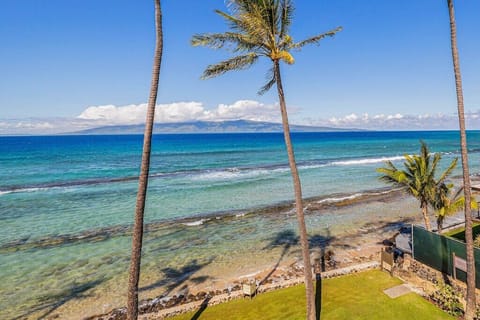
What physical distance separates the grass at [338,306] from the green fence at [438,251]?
212 cm

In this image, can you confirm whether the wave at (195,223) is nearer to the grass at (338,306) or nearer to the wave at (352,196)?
the wave at (352,196)

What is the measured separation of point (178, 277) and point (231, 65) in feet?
36.2

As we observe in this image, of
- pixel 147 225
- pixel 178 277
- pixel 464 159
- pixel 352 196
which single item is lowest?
pixel 352 196

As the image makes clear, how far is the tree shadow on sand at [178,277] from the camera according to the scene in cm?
1439

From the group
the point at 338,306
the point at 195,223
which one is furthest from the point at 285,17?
the point at 195,223

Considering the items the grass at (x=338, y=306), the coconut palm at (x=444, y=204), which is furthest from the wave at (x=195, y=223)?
the coconut palm at (x=444, y=204)

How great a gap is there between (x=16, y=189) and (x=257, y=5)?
135 feet

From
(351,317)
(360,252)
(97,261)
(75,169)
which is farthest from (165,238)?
(75,169)

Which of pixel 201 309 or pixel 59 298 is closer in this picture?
pixel 201 309

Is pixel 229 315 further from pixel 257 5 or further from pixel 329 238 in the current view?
pixel 329 238

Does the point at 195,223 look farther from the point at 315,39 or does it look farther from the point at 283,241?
the point at 315,39

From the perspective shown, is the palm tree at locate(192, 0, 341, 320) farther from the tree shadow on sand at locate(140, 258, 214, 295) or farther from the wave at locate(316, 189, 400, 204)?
the wave at locate(316, 189, 400, 204)

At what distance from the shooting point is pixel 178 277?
15.3 metres

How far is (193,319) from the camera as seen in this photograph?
10539 mm
